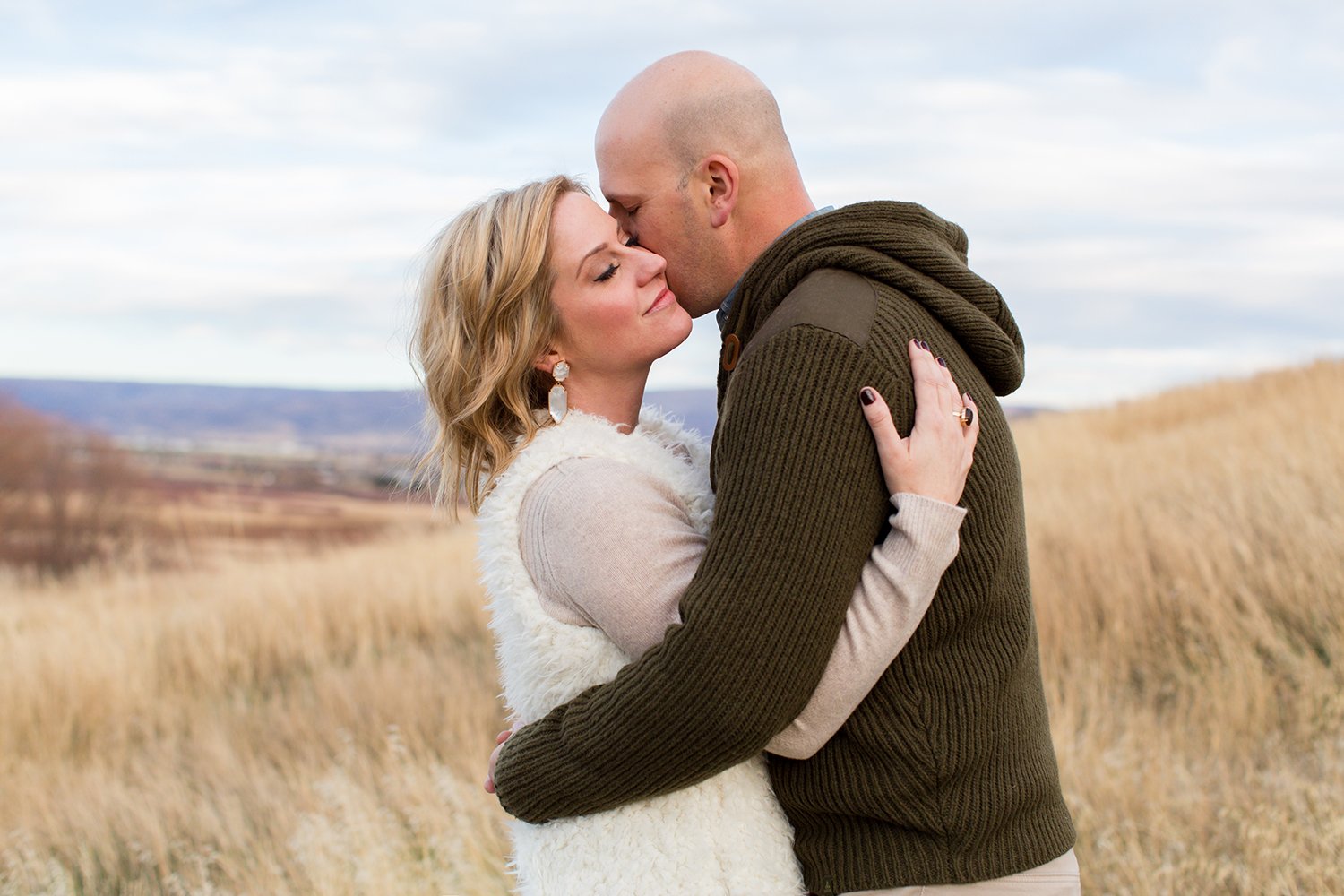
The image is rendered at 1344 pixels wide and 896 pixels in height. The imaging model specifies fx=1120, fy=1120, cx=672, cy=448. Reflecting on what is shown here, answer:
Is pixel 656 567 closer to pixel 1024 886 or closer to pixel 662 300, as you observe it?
pixel 662 300

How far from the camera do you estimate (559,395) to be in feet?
7.20

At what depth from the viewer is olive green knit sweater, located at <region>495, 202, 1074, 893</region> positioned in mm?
1605

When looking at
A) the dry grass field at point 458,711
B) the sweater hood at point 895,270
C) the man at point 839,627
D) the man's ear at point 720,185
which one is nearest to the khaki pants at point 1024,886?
the man at point 839,627

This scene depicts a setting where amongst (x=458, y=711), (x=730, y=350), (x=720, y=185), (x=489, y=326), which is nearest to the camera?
(x=730, y=350)

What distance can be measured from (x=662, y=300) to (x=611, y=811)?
100cm

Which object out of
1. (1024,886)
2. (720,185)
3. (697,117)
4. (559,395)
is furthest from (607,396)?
(1024,886)

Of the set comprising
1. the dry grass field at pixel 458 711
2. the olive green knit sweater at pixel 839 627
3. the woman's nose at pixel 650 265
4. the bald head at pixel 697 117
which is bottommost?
the dry grass field at pixel 458 711

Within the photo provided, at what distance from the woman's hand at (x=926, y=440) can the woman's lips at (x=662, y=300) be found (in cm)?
68

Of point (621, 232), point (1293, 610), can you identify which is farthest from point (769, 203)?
point (1293, 610)

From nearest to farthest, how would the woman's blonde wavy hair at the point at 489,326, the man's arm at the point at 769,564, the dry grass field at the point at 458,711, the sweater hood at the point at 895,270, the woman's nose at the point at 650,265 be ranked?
the man's arm at the point at 769,564 < the sweater hood at the point at 895,270 < the woman's blonde wavy hair at the point at 489,326 < the woman's nose at the point at 650,265 < the dry grass field at the point at 458,711

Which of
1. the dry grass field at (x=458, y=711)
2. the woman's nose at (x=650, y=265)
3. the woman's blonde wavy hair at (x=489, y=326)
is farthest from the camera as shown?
the dry grass field at (x=458, y=711)

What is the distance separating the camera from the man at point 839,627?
161 centimetres

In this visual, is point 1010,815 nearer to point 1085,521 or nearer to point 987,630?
point 987,630

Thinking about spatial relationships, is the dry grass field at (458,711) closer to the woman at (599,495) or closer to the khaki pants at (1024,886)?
the khaki pants at (1024,886)
